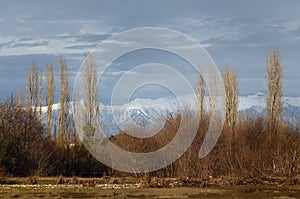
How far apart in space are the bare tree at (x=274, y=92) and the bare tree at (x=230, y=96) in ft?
13.8

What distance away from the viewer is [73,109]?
72812 mm

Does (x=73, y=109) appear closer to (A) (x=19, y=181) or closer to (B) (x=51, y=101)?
(B) (x=51, y=101)

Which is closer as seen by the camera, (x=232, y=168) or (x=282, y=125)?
(x=232, y=168)

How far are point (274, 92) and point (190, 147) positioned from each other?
17630 millimetres

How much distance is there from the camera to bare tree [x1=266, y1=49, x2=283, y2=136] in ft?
212

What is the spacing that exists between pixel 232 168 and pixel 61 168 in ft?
65.1

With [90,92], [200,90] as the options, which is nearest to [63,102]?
[90,92]

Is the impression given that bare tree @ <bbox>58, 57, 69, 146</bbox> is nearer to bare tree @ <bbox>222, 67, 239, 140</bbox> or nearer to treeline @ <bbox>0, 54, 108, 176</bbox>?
treeline @ <bbox>0, 54, 108, 176</bbox>

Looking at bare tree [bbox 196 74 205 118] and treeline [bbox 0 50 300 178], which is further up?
bare tree [bbox 196 74 205 118]

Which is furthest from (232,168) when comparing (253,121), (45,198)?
(45,198)

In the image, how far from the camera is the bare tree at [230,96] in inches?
2640

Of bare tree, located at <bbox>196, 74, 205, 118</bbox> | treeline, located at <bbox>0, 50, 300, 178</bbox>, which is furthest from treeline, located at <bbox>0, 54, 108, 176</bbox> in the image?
bare tree, located at <bbox>196, 74, 205, 118</bbox>

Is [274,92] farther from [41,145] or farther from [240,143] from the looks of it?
[41,145]

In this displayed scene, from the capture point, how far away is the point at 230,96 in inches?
2734
